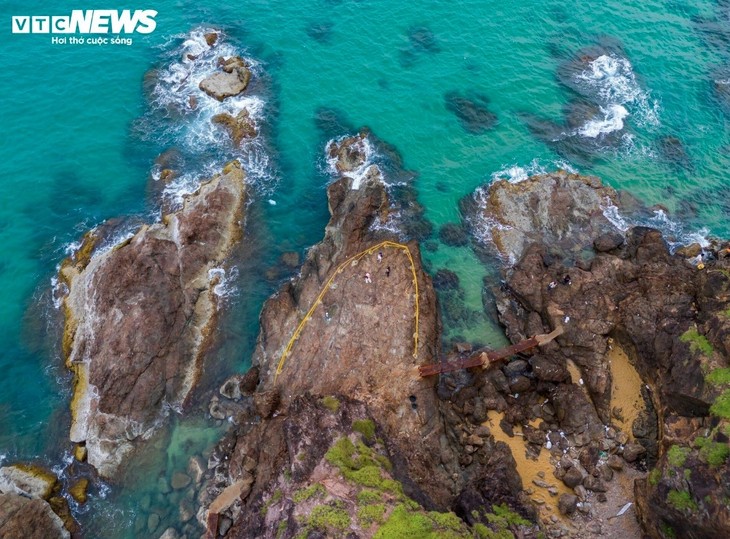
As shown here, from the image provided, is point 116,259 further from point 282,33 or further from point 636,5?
point 636,5

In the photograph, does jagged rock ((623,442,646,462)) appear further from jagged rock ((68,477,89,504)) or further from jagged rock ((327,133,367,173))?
jagged rock ((68,477,89,504))

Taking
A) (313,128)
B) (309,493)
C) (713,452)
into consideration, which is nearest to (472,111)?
(313,128)

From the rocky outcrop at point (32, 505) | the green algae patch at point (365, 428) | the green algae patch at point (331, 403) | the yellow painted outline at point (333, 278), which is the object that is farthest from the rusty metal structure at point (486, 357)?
the rocky outcrop at point (32, 505)

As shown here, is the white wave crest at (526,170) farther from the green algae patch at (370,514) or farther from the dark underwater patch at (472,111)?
the green algae patch at (370,514)

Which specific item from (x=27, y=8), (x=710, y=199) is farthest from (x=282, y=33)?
(x=710, y=199)

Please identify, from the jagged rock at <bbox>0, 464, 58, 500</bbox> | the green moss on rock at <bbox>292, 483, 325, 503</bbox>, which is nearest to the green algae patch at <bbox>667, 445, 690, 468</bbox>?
the green moss on rock at <bbox>292, 483, 325, 503</bbox>
